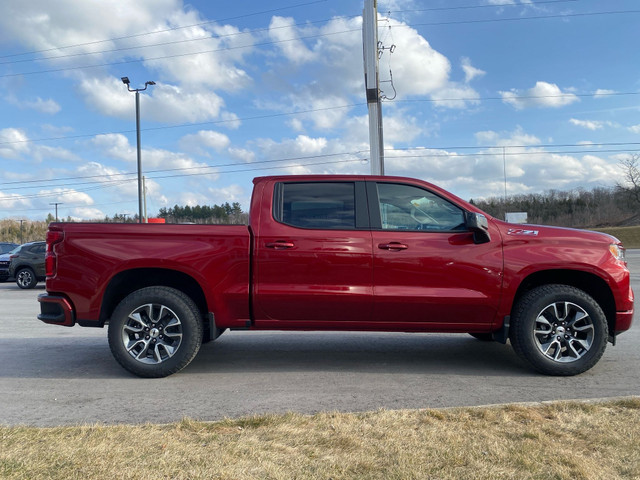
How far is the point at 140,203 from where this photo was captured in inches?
1031

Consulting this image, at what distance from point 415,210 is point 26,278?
15.9 metres

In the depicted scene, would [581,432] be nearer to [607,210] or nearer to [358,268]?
[358,268]

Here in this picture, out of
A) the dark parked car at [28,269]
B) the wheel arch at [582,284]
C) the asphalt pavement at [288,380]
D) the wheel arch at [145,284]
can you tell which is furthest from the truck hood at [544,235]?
the dark parked car at [28,269]

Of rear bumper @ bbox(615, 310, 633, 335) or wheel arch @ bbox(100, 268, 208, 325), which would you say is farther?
wheel arch @ bbox(100, 268, 208, 325)

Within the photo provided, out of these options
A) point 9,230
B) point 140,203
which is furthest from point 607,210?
point 9,230

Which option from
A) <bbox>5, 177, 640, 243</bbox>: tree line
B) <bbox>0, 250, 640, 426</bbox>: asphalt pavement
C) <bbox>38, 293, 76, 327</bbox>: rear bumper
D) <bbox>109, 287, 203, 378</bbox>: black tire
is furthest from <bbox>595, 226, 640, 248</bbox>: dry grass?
<bbox>38, 293, 76, 327</bbox>: rear bumper

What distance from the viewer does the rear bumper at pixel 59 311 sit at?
5.05 metres

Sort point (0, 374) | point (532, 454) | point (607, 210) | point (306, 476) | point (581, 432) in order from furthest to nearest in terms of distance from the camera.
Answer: point (607, 210)
point (0, 374)
point (581, 432)
point (532, 454)
point (306, 476)

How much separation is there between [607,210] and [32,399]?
84.9 metres

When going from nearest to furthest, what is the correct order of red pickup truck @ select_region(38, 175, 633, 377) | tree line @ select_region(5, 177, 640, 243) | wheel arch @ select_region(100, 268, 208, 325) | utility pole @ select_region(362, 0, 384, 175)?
red pickup truck @ select_region(38, 175, 633, 377)
wheel arch @ select_region(100, 268, 208, 325)
utility pole @ select_region(362, 0, 384, 175)
tree line @ select_region(5, 177, 640, 243)

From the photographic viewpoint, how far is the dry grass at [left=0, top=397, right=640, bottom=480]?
2.87 meters

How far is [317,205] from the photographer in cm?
516

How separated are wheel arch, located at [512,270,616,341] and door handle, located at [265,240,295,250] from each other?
2.25 metres

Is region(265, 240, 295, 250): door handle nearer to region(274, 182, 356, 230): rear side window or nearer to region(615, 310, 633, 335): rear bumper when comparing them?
region(274, 182, 356, 230): rear side window
